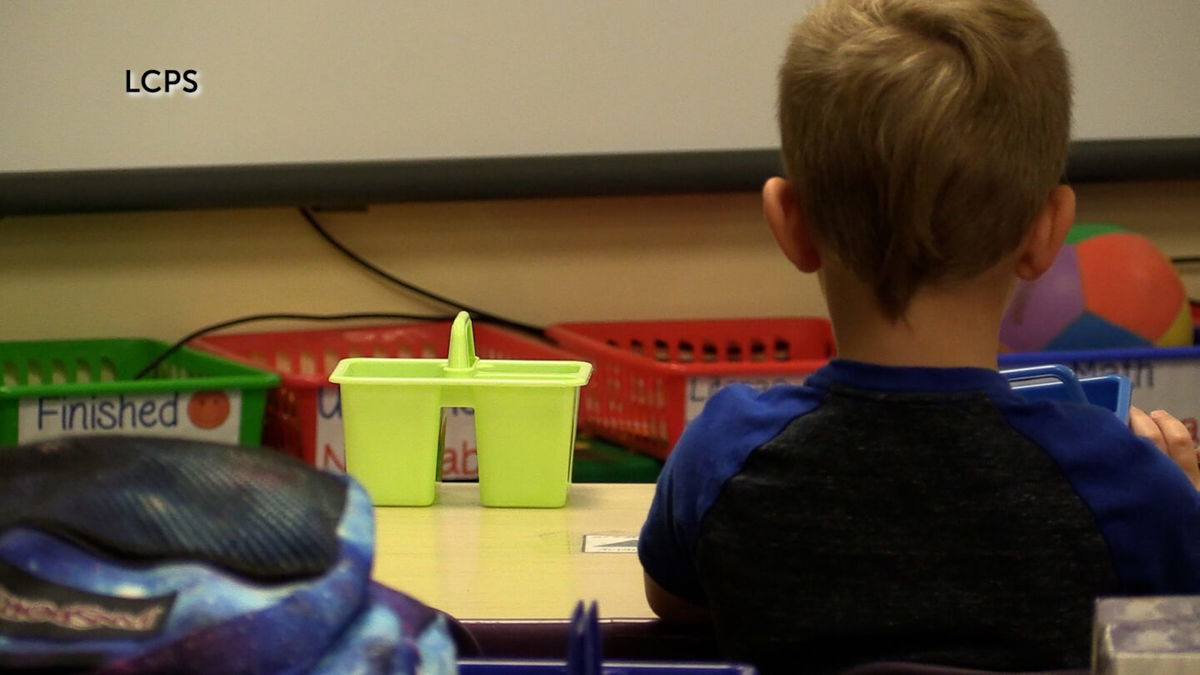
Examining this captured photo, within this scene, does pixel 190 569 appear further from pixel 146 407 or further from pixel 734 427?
pixel 146 407

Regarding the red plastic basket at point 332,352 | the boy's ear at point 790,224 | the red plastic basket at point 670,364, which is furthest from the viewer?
the red plastic basket at point 332,352

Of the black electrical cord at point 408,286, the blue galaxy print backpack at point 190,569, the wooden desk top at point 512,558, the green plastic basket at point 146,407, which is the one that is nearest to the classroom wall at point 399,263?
the black electrical cord at point 408,286

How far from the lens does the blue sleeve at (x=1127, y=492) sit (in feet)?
2.19

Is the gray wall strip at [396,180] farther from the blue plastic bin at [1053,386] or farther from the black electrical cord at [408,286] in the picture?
the blue plastic bin at [1053,386]

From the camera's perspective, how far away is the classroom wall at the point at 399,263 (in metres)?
2.00

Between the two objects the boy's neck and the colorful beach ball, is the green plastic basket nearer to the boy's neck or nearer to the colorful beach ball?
the colorful beach ball

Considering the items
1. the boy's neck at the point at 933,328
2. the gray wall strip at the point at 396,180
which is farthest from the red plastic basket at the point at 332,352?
the boy's neck at the point at 933,328

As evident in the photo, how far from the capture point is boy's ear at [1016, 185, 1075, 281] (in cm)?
74

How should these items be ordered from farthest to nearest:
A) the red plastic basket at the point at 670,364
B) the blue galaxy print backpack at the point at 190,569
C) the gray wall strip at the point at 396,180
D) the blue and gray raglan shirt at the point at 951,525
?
the gray wall strip at the point at 396,180 → the red plastic basket at the point at 670,364 → the blue and gray raglan shirt at the point at 951,525 → the blue galaxy print backpack at the point at 190,569

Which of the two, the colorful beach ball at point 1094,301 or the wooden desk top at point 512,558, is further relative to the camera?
the colorful beach ball at point 1094,301

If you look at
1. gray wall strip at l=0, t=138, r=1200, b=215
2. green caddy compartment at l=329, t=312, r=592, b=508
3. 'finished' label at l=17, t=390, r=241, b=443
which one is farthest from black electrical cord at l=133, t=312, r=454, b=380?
green caddy compartment at l=329, t=312, r=592, b=508

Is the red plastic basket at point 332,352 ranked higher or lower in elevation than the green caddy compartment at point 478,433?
lower

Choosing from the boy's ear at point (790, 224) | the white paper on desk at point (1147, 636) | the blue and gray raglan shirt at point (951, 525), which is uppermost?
the boy's ear at point (790, 224)

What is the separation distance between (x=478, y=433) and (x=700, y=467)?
1.21 ft
